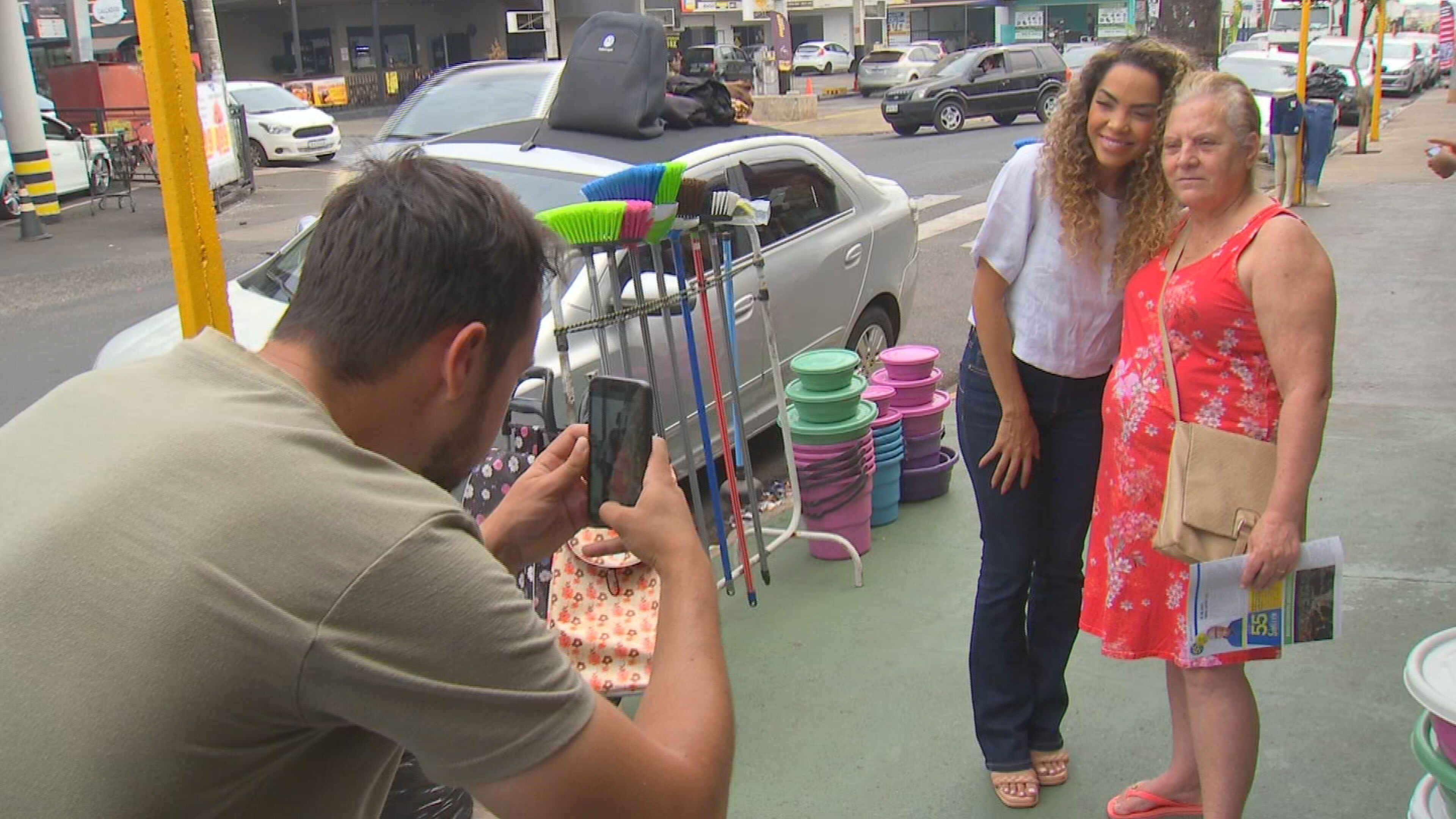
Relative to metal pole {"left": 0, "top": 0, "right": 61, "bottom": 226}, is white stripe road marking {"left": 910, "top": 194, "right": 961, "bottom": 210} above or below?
below

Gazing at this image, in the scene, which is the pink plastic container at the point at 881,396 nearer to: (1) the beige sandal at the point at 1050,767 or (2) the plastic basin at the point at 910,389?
(2) the plastic basin at the point at 910,389

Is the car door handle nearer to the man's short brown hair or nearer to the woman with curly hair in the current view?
the woman with curly hair

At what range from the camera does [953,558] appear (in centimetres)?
464

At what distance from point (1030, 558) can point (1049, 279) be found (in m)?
0.69

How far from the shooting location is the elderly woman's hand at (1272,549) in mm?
2488

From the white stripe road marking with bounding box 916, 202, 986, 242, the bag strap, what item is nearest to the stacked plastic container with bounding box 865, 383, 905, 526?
the bag strap

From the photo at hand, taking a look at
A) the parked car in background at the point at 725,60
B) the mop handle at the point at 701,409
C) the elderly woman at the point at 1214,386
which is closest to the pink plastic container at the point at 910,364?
the mop handle at the point at 701,409

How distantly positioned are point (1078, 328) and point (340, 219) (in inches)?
76.3

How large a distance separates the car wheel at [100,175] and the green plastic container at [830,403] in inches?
653

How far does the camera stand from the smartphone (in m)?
1.70

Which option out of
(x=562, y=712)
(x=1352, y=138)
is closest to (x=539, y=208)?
(x=562, y=712)

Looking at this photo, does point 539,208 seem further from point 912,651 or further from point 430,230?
point 430,230

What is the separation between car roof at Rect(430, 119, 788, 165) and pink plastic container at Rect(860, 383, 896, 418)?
1.44 meters

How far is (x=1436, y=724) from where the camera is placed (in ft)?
7.73
